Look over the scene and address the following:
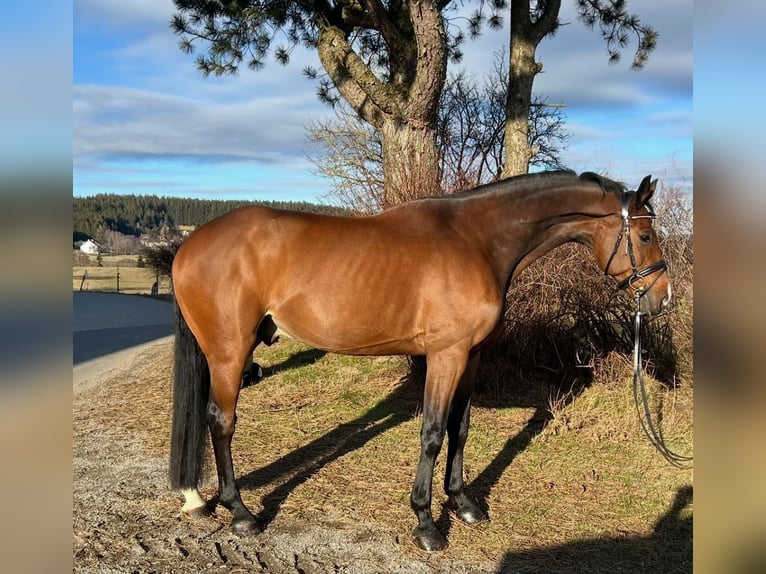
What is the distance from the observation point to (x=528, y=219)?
3.27 meters

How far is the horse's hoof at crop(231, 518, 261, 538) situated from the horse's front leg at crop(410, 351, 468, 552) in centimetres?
94

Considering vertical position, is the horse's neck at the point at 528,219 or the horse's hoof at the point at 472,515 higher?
the horse's neck at the point at 528,219

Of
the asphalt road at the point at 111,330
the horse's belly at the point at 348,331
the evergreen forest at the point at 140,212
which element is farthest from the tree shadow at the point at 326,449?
the evergreen forest at the point at 140,212

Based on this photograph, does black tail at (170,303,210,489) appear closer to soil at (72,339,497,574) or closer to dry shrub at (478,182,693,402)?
soil at (72,339,497,574)

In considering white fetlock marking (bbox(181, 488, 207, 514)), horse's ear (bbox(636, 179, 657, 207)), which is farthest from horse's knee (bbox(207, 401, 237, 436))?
horse's ear (bbox(636, 179, 657, 207))

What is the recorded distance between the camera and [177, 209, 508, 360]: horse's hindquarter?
10.1 feet

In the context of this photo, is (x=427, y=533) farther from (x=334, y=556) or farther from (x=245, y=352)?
(x=245, y=352)

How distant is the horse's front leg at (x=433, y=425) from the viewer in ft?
10.1

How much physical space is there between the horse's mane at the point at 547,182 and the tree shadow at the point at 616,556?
2077 mm

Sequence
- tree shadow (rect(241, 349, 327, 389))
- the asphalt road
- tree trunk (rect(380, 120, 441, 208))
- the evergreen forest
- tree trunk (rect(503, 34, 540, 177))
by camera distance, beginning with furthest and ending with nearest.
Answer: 1. the evergreen forest
2. the asphalt road
3. tree shadow (rect(241, 349, 327, 389))
4. tree trunk (rect(503, 34, 540, 177))
5. tree trunk (rect(380, 120, 441, 208))

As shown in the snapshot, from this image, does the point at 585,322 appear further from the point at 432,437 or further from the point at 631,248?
the point at 432,437

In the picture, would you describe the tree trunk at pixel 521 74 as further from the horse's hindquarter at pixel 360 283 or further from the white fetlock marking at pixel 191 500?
the white fetlock marking at pixel 191 500

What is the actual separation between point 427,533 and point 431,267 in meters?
1.53

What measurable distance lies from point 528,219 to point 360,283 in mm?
1106
